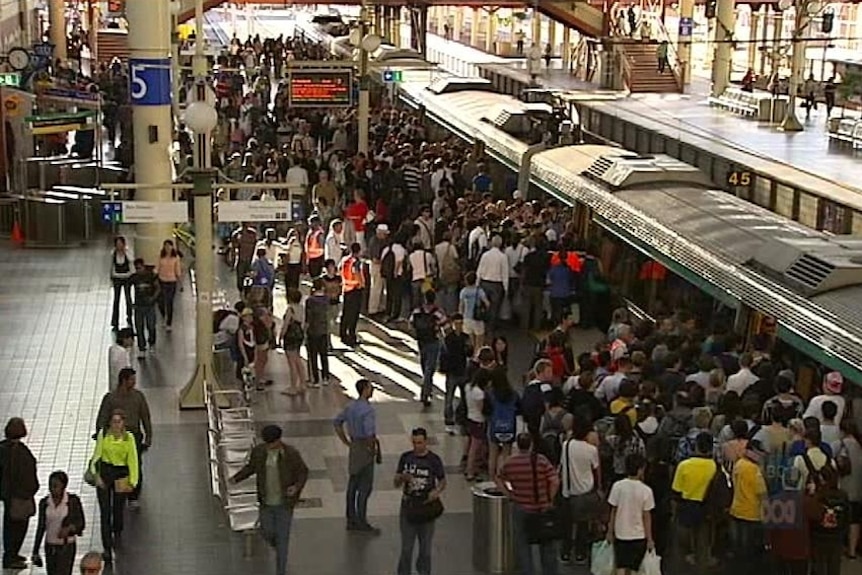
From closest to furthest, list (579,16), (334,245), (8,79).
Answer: (334,245), (8,79), (579,16)

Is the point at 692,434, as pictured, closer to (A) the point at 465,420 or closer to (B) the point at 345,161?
(A) the point at 465,420

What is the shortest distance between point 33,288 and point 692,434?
13.4 m

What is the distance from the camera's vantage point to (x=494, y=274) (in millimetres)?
17875

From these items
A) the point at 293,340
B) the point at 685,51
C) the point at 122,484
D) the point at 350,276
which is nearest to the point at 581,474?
the point at 122,484

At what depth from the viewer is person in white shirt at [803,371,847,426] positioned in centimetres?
1128

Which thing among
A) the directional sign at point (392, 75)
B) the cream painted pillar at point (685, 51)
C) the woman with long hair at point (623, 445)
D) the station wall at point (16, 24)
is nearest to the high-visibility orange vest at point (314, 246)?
the woman with long hair at point (623, 445)

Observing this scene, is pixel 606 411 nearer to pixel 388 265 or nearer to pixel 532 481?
pixel 532 481

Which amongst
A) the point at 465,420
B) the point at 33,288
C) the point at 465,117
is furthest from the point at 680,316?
the point at 465,117

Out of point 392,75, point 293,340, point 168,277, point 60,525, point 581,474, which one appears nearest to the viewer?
point 60,525

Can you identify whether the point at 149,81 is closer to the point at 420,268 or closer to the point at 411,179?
the point at 411,179

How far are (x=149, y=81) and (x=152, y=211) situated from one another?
711 cm

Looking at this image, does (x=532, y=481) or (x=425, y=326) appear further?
(x=425, y=326)

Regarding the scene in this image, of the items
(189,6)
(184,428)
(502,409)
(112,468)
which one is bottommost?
(184,428)

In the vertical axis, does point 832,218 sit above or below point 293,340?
above
